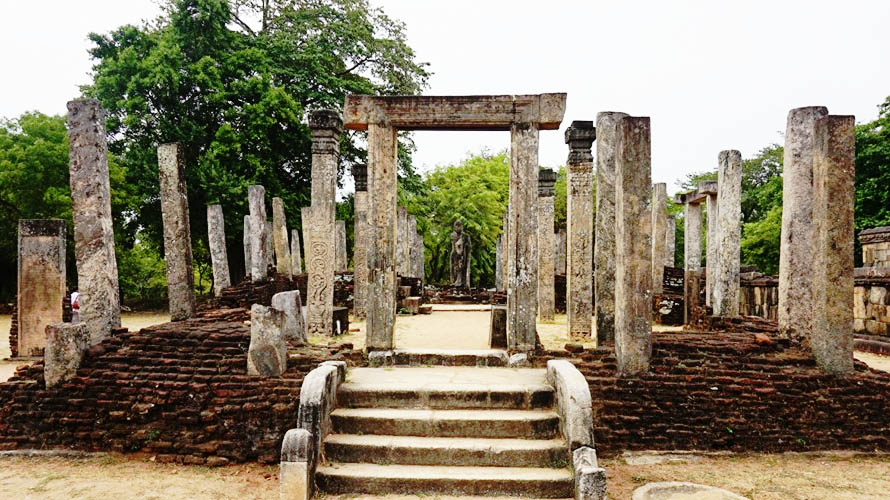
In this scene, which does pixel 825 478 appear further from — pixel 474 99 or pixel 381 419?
pixel 474 99

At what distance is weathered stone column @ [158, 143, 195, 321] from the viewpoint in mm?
8719

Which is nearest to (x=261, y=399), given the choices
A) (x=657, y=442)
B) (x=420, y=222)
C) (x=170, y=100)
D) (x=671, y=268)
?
(x=657, y=442)

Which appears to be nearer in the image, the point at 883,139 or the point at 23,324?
the point at 23,324

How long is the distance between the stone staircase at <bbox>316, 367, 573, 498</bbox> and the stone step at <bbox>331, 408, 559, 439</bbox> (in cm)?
1

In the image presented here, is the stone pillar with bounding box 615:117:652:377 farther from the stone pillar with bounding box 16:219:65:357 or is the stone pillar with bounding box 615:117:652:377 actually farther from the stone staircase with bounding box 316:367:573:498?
the stone pillar with bounding box 16:219:65:357

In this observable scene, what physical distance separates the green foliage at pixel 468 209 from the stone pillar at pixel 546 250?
11011 millimetres

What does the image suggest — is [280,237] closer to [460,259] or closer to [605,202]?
[460,259]

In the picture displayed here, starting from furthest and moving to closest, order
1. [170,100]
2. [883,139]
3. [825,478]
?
[883,139] < [170,100] < [825,478]

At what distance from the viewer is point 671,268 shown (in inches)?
671

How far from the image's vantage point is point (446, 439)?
221 inches

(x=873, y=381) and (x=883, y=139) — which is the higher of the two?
(x=883, y=139)

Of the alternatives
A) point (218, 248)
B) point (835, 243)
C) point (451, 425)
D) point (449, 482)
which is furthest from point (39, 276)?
point (835, 243)

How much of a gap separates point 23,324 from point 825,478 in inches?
519

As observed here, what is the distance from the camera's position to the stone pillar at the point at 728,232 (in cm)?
1041
